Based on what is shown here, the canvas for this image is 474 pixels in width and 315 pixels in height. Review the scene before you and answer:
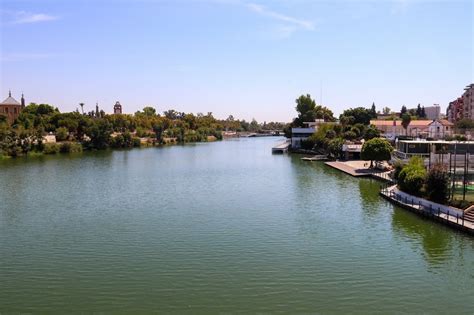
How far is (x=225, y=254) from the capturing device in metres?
20.4

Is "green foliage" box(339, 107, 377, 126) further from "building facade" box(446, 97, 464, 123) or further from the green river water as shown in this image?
the green river water

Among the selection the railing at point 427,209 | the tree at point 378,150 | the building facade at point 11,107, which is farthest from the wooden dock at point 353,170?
the building facade at point 11,107

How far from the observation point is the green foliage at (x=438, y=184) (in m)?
26.5

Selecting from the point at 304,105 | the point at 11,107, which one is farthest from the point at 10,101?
the point at 304,105

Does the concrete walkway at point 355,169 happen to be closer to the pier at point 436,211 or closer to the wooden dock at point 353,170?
the wooden dock at point 353,170

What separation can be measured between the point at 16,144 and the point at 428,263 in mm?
68756

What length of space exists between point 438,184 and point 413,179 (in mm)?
2783

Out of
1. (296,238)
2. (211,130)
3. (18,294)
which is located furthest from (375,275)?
(211,130)

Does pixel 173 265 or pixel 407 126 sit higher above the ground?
pixel 407 126

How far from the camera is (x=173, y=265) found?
19000mm

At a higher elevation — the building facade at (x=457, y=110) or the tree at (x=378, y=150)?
the building facade at (x=457, y=110)

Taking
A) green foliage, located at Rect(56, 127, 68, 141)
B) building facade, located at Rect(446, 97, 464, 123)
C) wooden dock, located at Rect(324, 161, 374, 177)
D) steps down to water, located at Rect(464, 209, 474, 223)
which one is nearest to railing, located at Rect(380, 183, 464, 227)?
steps down to water, located at Rect(464, 209, 474, 223)

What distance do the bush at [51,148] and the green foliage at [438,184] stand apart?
67348 millimetres

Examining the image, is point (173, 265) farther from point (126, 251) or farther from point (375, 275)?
point (375, 275)
